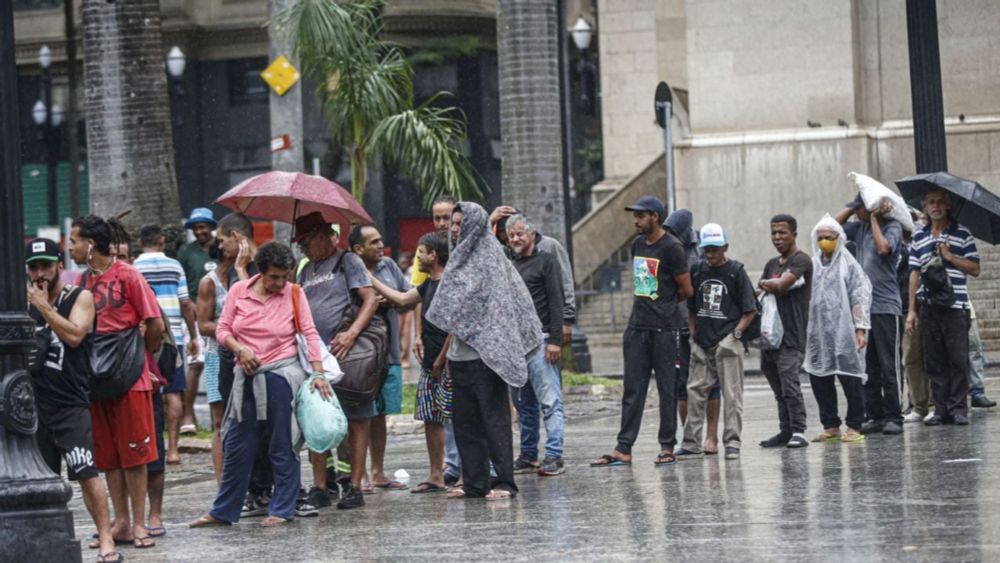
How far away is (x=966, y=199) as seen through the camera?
1394cm

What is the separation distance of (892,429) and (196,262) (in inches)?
233

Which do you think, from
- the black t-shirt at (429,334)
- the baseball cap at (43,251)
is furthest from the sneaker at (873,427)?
the baseball cap at (43,251)

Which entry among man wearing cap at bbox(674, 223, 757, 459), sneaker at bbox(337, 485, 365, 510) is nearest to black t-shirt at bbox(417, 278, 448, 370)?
sneaker at bbox(337, 485, 365, 510)

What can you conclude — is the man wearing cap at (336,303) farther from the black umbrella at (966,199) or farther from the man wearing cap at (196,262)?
the black umbrella at (966,199)

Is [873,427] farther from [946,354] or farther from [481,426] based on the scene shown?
[481,426]

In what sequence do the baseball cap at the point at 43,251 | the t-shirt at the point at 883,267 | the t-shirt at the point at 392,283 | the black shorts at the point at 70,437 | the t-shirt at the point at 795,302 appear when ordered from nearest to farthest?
the black shorts at the point at 70,437
the baseball cap at the point at 43,251
the t-shirt at the point at 392,283
the t-shirt at the point at 795,302
the t-shirt at the point at 883,267

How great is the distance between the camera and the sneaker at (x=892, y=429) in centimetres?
1384

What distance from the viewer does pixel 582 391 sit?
20141 millimetres

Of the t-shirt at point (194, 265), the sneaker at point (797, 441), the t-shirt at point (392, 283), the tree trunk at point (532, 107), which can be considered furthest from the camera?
the tree trunk at point (532, 107)

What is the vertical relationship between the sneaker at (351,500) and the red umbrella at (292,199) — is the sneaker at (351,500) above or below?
below

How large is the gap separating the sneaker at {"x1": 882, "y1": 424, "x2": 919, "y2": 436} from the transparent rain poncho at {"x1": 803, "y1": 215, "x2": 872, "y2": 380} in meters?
0.52

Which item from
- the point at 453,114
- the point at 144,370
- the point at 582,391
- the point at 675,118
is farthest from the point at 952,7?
the point at 144,370

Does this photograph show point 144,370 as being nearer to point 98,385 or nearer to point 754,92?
point 98,385

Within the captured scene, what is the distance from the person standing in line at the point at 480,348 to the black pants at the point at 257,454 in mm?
1194
